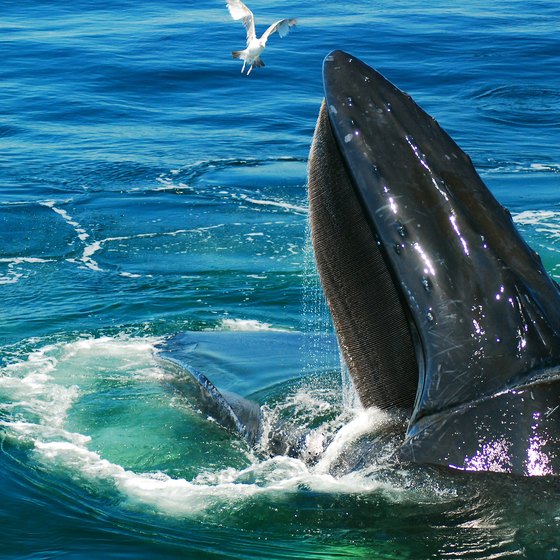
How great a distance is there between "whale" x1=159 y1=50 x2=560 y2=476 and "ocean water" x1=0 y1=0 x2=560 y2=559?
269 mm

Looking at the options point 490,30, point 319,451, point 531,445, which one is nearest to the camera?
point 531,445

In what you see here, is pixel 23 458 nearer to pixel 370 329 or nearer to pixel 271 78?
pixel 370 329

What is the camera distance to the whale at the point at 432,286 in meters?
5.76

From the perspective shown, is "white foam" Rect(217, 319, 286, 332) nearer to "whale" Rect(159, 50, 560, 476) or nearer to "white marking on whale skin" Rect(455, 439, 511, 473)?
"whale" Rect(159, 50, 560, 476)

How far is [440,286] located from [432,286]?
4cm

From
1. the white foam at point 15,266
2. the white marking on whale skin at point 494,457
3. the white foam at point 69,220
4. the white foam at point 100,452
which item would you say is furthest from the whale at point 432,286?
Answer: the white foam at point 69,220

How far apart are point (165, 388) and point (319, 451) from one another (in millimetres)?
2525

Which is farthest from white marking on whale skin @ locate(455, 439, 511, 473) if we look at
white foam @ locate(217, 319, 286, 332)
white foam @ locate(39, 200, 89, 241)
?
A: white foam @ locate(39, 200, 89, 241)

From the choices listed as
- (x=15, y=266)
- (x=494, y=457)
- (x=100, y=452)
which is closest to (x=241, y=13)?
(x=15, y=266)

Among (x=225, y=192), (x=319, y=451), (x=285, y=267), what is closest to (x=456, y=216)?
(x=319, y=451)

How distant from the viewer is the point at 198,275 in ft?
45.1

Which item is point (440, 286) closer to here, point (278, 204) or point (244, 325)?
point (244, 325)

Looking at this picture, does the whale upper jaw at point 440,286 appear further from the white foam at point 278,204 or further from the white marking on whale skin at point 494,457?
the white foam at point 278,204

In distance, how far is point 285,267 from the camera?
46.1 ft
